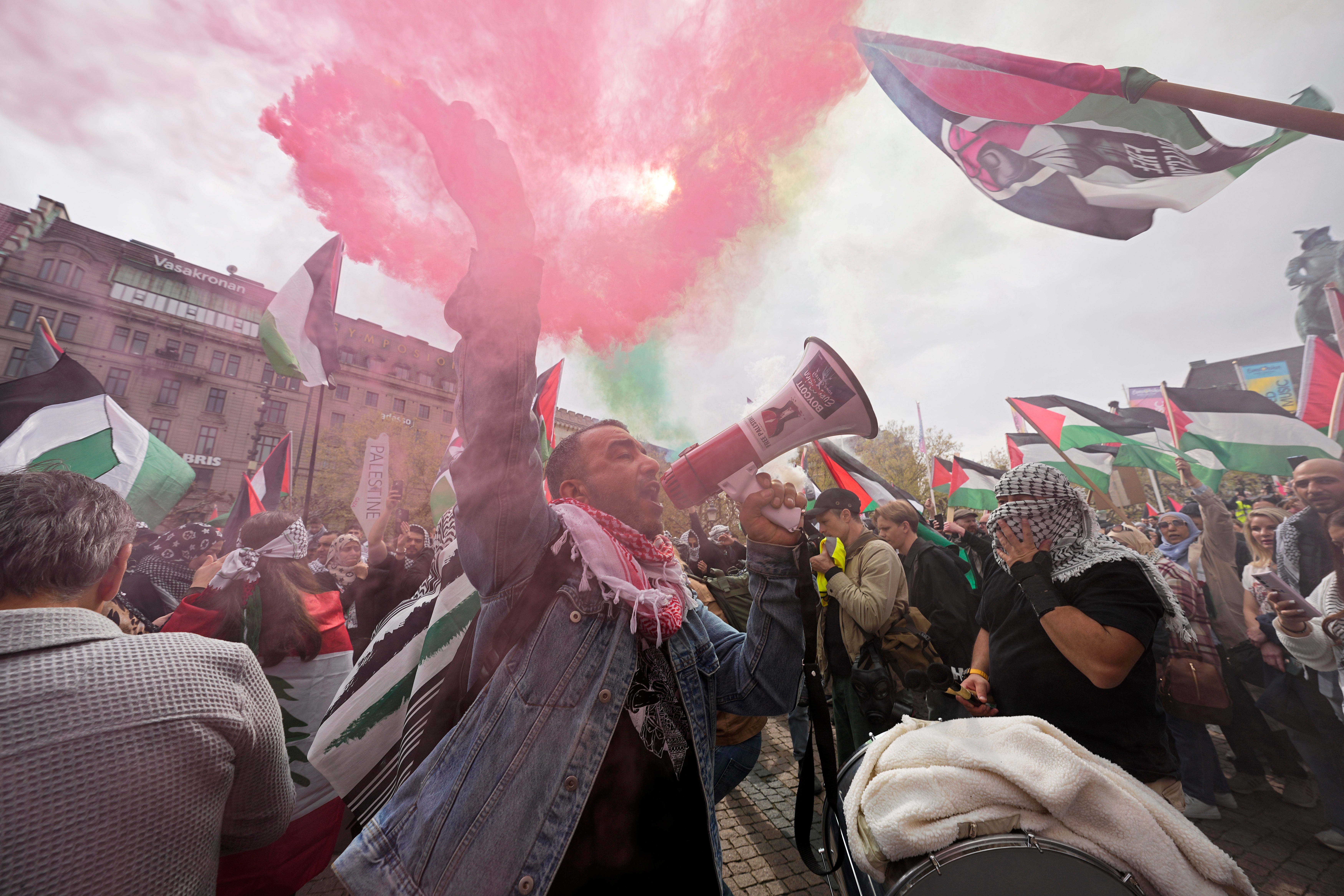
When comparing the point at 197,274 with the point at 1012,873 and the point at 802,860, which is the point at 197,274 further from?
the point at 1012,873

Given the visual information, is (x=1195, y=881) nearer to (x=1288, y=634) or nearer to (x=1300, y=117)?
(x=1300, y=117)

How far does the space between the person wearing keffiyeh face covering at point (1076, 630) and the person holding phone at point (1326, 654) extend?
1.78 meters

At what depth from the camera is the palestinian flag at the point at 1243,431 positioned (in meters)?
5.87

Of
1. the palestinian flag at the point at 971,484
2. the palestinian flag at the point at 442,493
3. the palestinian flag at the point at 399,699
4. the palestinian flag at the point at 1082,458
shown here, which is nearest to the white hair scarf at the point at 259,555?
the palestinian flag at the point at 442,493

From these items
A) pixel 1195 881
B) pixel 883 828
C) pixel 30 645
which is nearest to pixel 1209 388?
pixel 1195 881

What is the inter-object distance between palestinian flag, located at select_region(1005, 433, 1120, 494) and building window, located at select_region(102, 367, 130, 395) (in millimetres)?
38437

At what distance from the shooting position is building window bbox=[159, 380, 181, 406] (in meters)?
27.9

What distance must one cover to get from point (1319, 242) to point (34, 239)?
34.1 m

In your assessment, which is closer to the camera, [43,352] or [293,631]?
[293,631]

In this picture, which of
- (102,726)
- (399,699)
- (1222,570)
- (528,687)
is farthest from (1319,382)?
(102,726)

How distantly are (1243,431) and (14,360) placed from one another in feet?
139

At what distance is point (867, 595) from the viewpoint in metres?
3.99

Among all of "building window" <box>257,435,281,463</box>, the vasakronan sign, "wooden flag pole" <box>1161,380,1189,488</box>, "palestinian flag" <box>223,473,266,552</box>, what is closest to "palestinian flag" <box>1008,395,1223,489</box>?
"wooden flag pole" <box>1161,380,1189,488</box>

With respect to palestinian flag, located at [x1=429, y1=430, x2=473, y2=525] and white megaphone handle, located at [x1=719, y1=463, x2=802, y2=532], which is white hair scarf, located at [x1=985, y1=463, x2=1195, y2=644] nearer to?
white megaphone handle, located at [x1=719, y1=463, x2=802, y2=532]
